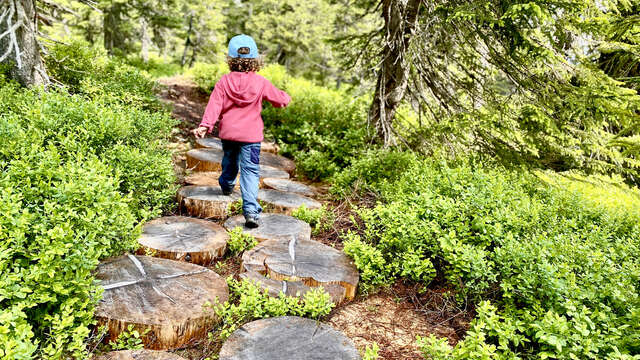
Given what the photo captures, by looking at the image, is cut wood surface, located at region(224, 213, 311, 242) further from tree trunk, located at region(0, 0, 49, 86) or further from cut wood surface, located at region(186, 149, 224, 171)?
tree trunk, located at region(0, 0, 49, 86)

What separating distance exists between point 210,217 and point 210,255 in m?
1.16

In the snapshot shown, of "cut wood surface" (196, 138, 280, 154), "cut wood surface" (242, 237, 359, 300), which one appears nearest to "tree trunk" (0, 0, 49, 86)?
"cut wood surface" (196, 138, 280, 154)

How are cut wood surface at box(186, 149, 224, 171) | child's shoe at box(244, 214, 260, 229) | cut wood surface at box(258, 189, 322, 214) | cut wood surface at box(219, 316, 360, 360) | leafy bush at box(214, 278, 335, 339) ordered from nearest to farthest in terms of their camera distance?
cut wood surface at box(219, 316, 360, 360) → leafy bush at box(214, 278, 335, 339) → child's shoe at box(244, 214, 260, 229) → cut wood surface at box(258, 189, 322, 214) → cut wood surface at box(186, 149, 224, 171)

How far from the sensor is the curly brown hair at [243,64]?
15.2ft

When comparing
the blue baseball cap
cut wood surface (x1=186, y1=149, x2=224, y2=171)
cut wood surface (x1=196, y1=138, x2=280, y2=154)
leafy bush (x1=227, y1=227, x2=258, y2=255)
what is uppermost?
the blue baseball cap

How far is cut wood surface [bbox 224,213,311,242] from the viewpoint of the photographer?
432 centimetres

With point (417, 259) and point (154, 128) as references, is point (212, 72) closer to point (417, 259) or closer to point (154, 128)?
point (154, 128)

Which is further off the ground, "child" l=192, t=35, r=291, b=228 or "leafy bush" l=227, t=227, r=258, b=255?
"child" l=192, t=35, r=291, b=228

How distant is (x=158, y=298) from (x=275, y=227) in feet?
6.03

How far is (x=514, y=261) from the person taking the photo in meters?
3.26

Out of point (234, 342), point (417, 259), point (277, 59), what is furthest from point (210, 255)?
point (277, 59)

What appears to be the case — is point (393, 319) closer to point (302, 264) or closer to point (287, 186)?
point (302, 264)

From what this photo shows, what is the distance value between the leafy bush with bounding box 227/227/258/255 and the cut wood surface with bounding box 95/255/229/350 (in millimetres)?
706

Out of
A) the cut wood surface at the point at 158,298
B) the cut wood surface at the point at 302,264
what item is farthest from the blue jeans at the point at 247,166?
the cut wood surface at the point at 158,298
